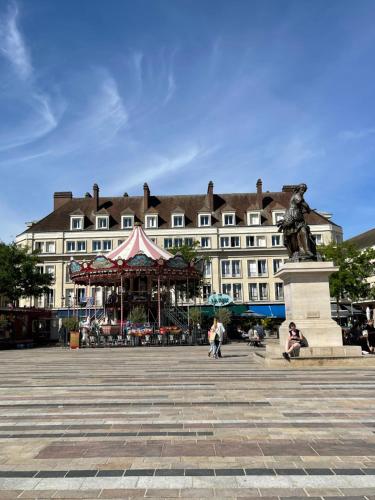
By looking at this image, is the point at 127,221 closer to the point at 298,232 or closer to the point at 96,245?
the point at 96,245

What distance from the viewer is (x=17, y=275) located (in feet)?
106

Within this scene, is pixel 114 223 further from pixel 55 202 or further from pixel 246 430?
pixel 246 430

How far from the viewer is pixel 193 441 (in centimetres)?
505

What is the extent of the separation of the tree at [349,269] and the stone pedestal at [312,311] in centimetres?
2237

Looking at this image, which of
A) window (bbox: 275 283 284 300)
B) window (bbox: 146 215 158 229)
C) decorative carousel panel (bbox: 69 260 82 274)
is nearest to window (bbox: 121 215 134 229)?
window (bbox: 146 215 158 229)

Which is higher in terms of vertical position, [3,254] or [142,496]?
[3,254]

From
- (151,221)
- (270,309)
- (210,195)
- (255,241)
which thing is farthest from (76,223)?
(270,309)

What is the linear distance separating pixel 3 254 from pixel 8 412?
89.9 feet

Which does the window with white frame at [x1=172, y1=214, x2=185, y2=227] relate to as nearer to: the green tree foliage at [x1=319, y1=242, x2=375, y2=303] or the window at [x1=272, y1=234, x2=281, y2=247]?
the window at [x1=272, y1=234, x2=281, y2=247]

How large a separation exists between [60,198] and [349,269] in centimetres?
3457

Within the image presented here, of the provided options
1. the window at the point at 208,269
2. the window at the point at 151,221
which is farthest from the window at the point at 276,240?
the window at the point at 151,221

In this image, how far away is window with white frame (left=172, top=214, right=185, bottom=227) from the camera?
4844 centimetres

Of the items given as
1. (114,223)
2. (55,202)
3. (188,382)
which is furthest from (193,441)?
(55,202)

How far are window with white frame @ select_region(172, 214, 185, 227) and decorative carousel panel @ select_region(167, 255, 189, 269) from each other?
70.3 ft
